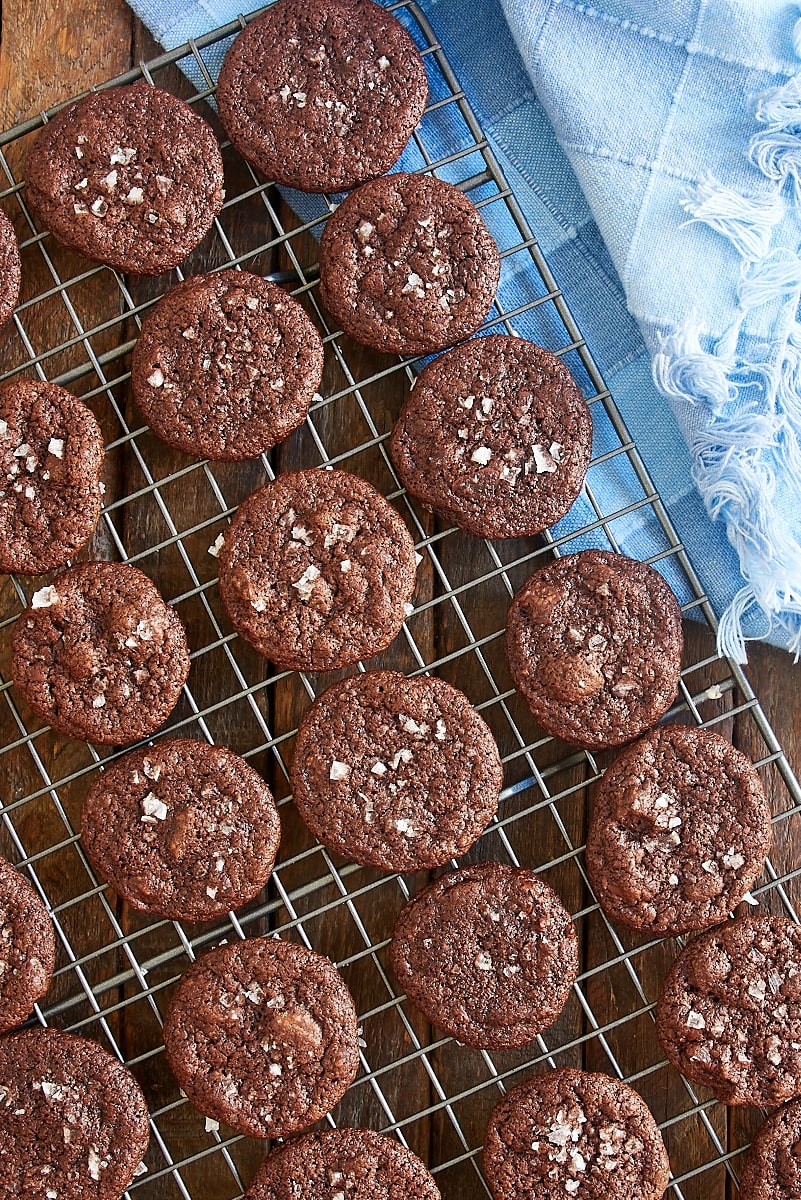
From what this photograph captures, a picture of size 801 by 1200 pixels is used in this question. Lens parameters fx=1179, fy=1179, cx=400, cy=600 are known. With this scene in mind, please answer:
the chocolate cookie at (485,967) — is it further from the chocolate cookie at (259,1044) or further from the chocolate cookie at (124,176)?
the chocolate cookie at (124,176)

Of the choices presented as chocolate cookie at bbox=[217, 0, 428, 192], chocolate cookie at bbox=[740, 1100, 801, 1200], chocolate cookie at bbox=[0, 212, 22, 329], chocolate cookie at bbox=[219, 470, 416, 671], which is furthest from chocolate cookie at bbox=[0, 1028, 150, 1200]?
chocolate cookie at bbox=[217, 0, 428, 192]

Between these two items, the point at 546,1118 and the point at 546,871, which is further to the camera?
the point at 546,871

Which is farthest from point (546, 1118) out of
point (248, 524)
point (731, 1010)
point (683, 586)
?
point (248, 524)

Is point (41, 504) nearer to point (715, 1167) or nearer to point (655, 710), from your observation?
point (655, 710)

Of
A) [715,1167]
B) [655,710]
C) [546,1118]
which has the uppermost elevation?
[655,710]

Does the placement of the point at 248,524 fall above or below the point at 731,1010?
above

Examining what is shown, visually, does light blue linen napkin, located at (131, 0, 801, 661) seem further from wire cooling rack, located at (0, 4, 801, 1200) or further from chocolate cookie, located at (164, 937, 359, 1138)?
chocolate cookie, located at (164, 937, 359, 1138)
